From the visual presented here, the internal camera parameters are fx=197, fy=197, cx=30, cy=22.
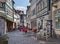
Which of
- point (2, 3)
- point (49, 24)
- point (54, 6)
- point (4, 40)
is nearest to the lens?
point (4, 40)

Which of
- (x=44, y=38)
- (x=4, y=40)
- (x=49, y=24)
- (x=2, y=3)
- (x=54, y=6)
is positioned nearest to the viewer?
(x=4, y=40)

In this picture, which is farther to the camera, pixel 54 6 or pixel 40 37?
pixel 54 6

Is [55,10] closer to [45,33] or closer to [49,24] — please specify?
[49,24]

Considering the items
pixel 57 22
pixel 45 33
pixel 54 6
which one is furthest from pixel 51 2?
pixel 45 33

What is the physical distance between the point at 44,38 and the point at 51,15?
6.79m

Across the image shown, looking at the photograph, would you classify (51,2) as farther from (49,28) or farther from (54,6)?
(49,28)

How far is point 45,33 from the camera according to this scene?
25.0 m

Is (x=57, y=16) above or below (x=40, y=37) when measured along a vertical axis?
above

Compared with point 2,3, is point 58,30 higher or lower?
lower

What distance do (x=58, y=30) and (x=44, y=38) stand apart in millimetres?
3719

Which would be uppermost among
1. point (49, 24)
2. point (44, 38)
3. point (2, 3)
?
point (2, 3)

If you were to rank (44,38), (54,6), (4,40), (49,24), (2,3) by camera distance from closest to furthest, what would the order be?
(4,40), (44,38), (49,24), (54,6), (2,3)

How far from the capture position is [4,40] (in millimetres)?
7906

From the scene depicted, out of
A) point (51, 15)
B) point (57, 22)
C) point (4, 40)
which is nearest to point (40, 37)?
point (57, 22)
